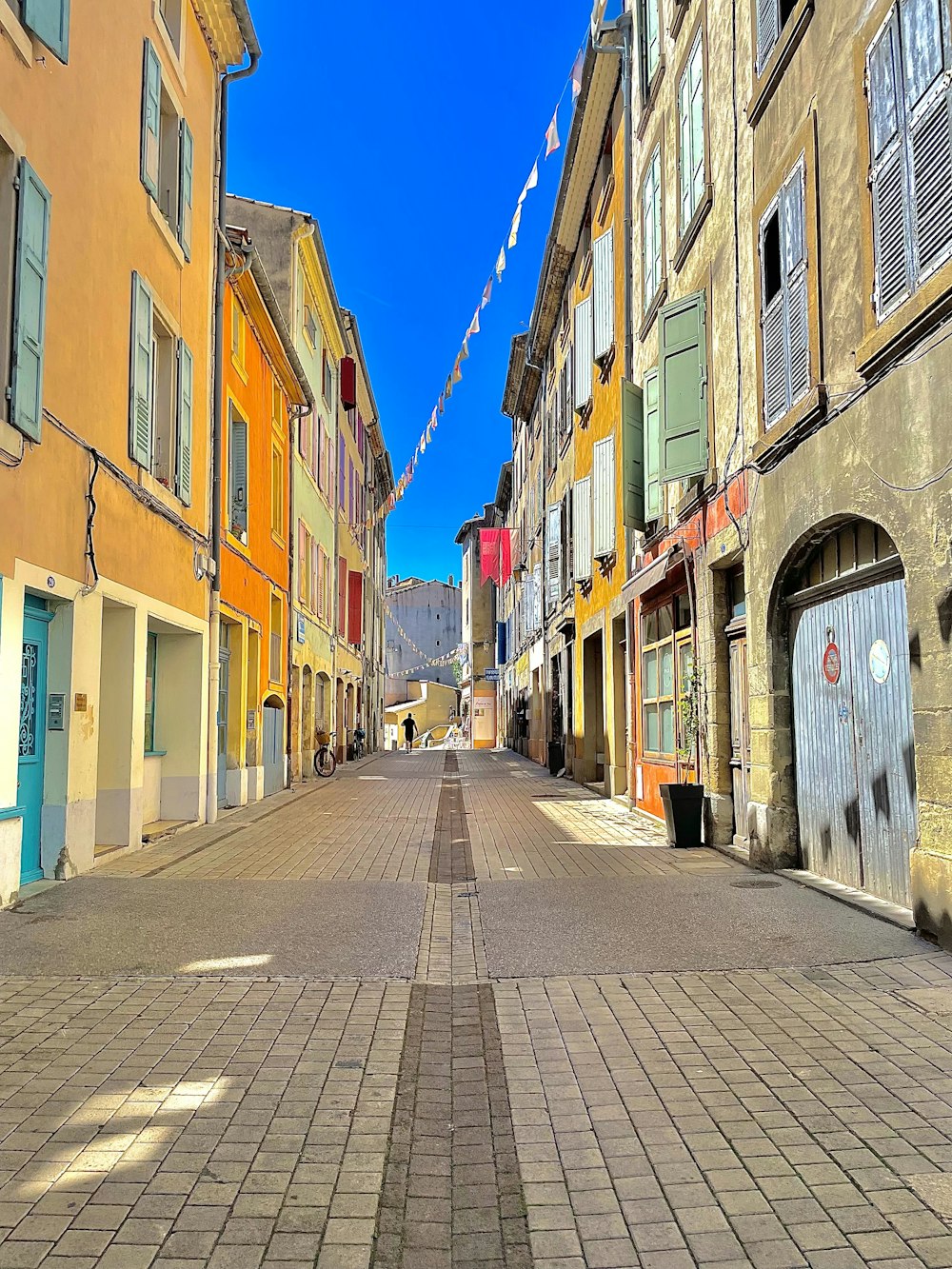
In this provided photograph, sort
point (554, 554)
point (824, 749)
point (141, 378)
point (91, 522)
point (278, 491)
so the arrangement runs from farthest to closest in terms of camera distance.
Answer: point (554, 554), point (278, 491), point (141, 378), point (91, 522), point (824, 749)

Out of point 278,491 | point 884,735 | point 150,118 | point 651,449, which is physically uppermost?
point 150,118

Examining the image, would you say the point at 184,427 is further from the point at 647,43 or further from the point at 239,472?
the point at 647,43

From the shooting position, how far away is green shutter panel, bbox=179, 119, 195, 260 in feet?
36.3

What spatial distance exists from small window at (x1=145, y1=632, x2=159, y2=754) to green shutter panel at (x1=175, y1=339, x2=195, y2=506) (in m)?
1.69

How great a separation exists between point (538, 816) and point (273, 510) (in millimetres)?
7540

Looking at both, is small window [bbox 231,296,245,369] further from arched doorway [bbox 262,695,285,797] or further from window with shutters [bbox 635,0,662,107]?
window with shutters [bbox 635,0,662,107]

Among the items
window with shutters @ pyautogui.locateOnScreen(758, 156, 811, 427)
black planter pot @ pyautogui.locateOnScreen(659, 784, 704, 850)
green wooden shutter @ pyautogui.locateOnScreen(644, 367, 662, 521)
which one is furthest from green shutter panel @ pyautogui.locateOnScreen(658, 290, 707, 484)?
black planter pot @ pyautogui.locateOnScreen(659, 784, 704, 850)

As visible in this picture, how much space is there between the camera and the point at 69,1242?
2.62 m

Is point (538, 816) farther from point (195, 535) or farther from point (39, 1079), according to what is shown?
point (39, 1079)

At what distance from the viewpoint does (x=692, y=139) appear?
10617 millimetres

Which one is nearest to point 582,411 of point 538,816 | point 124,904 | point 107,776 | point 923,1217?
point 538,816

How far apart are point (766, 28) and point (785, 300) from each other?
2.40 m

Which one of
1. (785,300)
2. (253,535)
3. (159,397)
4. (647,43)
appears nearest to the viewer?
(785,300)

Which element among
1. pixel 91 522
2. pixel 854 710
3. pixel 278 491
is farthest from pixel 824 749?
pixel 278 491
